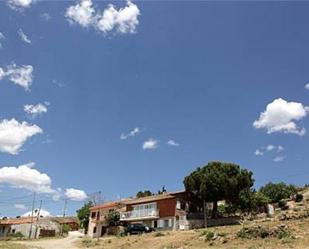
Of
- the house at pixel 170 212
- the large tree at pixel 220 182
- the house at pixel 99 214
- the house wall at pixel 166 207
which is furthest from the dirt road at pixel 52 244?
the large tree at pixel 220 182

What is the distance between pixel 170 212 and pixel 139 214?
922 cm

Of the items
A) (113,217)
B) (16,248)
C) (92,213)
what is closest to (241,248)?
(16,248)

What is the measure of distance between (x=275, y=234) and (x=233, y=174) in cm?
3832

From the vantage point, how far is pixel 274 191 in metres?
118

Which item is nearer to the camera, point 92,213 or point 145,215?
point 145,215

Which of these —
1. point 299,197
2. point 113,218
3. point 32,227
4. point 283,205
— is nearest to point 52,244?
point 113,218

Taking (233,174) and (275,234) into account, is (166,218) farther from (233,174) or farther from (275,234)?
(275,234)

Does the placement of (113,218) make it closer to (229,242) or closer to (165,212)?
(165,212)

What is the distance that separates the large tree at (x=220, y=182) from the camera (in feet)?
262

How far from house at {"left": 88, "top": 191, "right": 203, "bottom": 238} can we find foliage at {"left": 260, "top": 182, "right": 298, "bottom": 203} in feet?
119

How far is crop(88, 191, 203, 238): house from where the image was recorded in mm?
82938

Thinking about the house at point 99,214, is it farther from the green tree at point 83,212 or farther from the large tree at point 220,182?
the large tree at point 220,182

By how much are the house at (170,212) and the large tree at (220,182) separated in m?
3.47

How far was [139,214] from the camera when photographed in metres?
91.2
